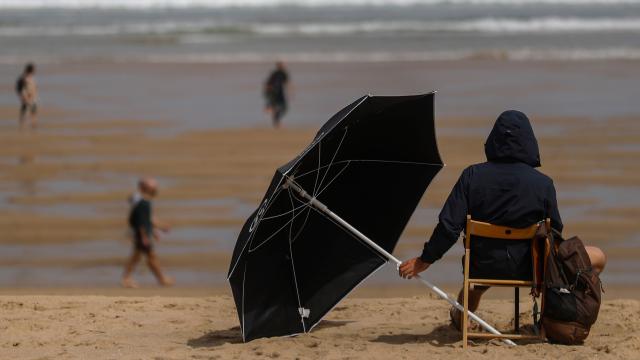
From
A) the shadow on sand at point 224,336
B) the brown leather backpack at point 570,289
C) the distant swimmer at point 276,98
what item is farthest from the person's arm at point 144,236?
the distant swimmer at point 276,98

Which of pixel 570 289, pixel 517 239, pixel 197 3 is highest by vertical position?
pixel 197 3

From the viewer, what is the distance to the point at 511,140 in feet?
22.0

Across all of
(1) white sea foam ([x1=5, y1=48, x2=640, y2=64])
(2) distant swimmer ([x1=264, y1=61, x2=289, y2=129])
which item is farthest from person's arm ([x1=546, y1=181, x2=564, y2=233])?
(1) white sea foam ([x1=5, y1=48, x2=640, y2=64])

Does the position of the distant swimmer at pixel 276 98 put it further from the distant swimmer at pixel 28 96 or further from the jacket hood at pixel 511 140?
the jacket hood at pixel 511 140

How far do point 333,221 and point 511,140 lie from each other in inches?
51.5

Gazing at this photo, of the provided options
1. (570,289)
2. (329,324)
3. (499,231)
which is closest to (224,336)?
(329,324)

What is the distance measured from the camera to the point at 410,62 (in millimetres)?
36500

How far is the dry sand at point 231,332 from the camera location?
6969mm

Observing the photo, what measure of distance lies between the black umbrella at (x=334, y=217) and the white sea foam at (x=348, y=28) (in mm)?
45298

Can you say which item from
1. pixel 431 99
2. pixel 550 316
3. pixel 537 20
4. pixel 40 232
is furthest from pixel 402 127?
pixel 537 20

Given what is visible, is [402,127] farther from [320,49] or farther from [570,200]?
[320,49]

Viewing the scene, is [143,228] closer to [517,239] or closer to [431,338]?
[431,338]

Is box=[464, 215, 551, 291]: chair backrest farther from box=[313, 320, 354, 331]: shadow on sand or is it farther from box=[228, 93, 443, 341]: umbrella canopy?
box=[313, 320, 354, 331]: shadow on sand

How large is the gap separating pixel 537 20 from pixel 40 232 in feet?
164
